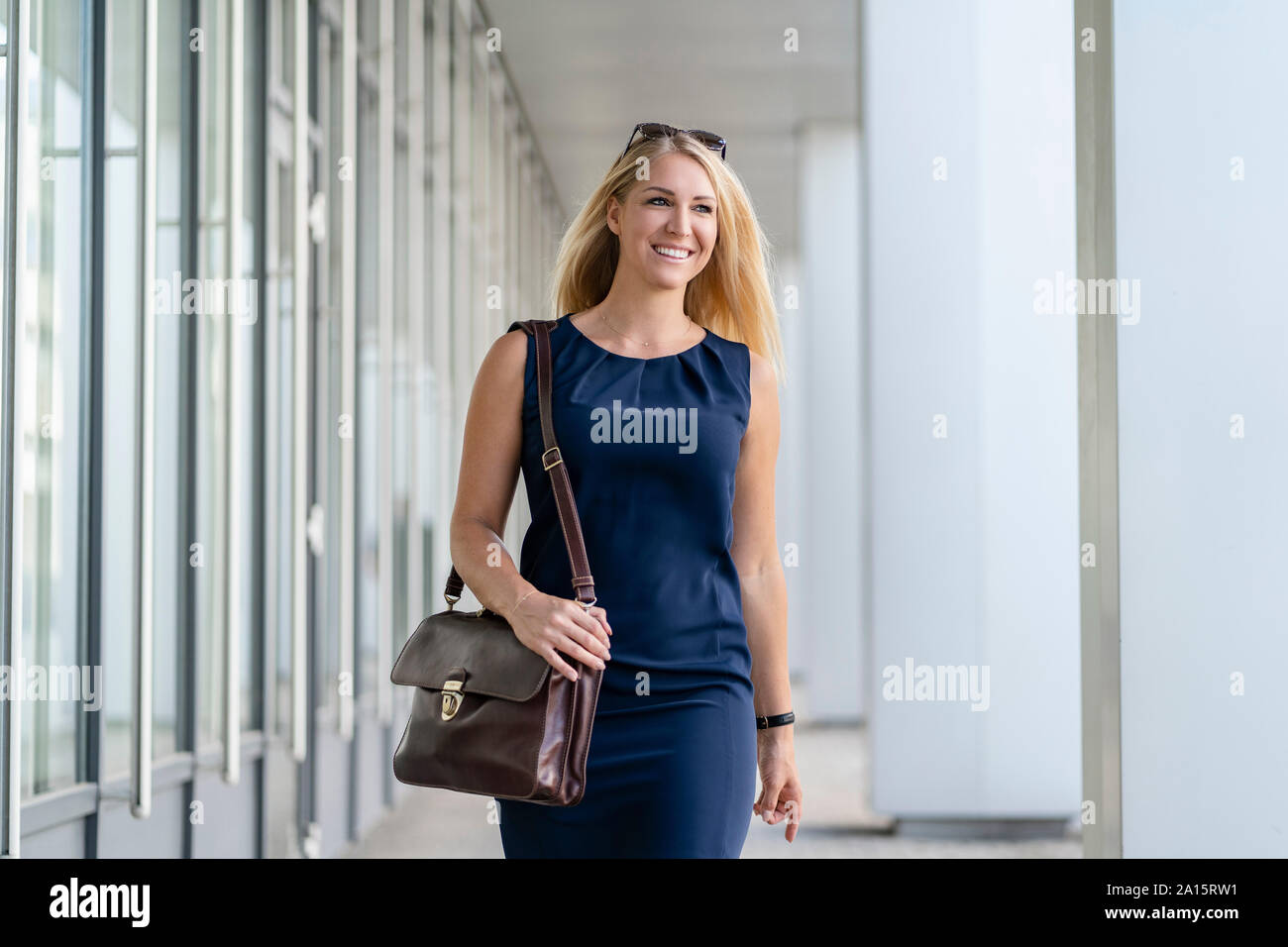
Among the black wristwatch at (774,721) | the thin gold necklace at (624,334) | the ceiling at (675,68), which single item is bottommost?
the black wristwatch at (774,721)

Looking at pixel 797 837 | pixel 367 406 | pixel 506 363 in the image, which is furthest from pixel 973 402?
pixel 506 363

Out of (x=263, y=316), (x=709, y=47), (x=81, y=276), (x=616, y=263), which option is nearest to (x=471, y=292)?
(x=709, y=47)

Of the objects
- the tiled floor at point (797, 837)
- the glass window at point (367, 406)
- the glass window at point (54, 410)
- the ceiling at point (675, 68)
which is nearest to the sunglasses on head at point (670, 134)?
the glass window at point (54, 410)

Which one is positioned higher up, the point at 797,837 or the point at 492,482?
the point at 492,482

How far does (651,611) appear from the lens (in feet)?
5.24

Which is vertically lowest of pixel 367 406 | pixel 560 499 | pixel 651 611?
pixel 651 611

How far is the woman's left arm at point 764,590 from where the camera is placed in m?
1.74

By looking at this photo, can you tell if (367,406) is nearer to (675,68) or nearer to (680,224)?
(675,68)

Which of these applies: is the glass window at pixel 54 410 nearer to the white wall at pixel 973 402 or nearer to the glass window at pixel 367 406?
the glass window at pixel 367 406

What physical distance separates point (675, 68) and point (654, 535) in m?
6.82

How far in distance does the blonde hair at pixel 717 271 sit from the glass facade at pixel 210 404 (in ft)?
3.68

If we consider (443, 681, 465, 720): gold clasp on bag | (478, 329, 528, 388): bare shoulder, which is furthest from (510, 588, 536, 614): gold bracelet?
(478, 329, 528, 388): bare shoulder

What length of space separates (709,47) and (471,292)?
2145mm

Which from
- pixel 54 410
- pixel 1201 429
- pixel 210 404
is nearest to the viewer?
pixel 1201 429
